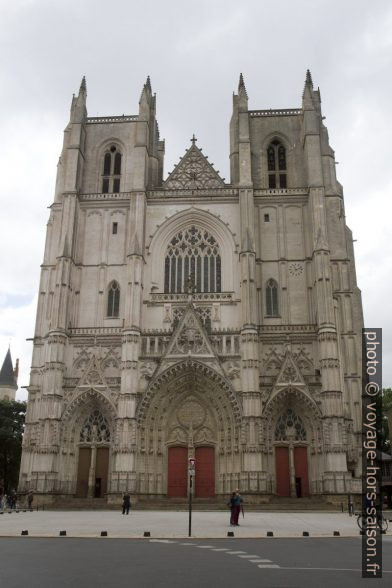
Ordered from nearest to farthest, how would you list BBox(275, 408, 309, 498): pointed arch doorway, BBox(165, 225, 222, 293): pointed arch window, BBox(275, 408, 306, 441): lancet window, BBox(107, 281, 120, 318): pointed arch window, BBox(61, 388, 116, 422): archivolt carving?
BBox(275, 408, 309, 498): pointed arch doorway < BBox(275, 408, 306, 441): lancet window < BBox(61, 388, 116, 422): archivolt carving < BBox(107, 281, 120, 318): pointed arch window < BBox(165, 225, 222, 293): pointed arch window

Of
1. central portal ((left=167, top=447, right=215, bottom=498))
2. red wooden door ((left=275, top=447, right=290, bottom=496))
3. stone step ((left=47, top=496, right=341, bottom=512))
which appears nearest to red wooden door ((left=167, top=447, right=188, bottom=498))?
central portal ((left=167, top=447, right=215, bottom=498))

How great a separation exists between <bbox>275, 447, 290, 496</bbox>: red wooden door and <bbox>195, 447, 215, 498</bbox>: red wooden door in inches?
158

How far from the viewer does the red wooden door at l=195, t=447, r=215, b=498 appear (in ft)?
116

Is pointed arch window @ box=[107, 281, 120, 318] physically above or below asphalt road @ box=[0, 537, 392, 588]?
above

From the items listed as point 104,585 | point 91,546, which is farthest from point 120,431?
point 104,585

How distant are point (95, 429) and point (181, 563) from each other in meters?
26.9

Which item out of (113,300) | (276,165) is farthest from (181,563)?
(276,165)

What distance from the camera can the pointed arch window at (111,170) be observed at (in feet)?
143

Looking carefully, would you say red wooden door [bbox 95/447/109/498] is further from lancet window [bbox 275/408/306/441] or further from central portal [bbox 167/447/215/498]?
lancet window [bbox 275/408/306/441]

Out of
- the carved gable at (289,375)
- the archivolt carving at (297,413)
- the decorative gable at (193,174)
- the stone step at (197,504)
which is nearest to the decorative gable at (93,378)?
the stone step at (197,504)

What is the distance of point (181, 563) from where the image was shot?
1087 cm

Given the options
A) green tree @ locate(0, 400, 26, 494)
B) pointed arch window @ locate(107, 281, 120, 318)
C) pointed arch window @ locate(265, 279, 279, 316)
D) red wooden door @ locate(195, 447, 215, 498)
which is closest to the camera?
red wooden door @ locate(195, 447, 215, 498)

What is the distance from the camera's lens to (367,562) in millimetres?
10195

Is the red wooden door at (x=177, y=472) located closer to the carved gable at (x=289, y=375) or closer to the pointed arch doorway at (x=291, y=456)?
the pointed arch doorway at (x=291, y=456)
